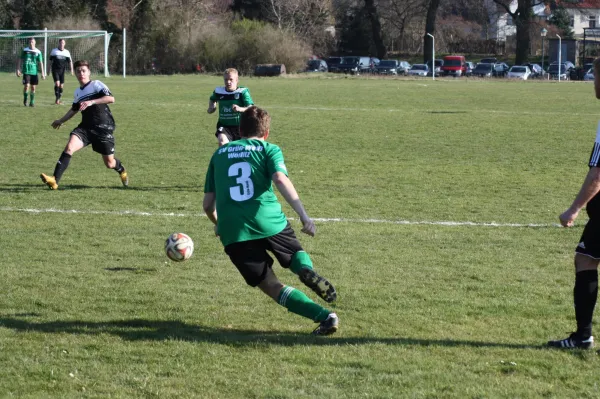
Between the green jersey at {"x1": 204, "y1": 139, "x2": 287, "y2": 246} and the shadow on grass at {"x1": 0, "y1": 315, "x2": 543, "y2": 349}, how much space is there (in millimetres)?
634

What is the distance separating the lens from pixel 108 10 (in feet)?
212

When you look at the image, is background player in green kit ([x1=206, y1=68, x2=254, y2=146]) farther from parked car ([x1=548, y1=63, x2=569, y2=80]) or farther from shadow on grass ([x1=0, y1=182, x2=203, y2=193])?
parked car ([x1=548, y1=63, x2=569, y2=80])

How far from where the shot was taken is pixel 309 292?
22.6 feet

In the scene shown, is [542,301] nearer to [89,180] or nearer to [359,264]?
[359,264]

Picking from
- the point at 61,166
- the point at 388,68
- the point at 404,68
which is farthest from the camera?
the point at 404,68

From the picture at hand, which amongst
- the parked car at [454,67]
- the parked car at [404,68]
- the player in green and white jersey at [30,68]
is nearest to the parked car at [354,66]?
the parked car at [404,68]

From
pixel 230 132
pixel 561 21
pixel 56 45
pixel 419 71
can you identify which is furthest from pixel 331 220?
pixel 561 21

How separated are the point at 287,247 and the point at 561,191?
7.35m

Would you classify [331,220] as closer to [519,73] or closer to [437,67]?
[519,73]

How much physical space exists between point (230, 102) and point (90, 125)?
1.94 m

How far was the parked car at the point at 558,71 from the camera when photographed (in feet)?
210

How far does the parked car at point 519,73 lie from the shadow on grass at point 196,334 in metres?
59.1

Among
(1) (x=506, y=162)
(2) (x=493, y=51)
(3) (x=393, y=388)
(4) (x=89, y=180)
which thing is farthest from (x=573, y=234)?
(2) (x=493, y=51)

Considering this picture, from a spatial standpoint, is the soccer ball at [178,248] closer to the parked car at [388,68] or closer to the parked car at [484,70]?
the parked car at [484,70]
